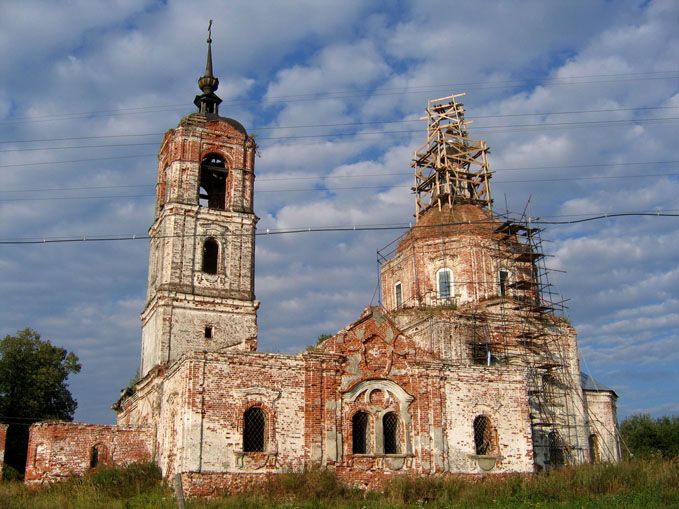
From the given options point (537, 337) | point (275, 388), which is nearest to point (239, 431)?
point (275, 388)

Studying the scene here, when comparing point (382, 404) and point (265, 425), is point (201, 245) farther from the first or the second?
point (382, 404)

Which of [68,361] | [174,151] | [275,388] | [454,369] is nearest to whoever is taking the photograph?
[275,388]

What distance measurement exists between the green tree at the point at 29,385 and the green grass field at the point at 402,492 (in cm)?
1304

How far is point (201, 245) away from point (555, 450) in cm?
1460

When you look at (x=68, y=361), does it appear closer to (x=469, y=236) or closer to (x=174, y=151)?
(x=174, y=151)

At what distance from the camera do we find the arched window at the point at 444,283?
29812 millimetres

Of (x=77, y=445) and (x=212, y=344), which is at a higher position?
(x=212, y=344)

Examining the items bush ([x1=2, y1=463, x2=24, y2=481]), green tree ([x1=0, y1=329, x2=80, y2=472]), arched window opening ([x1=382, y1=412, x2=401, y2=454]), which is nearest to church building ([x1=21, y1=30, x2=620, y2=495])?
arched window opening ([x1=382, y1=412, x2=401, y2=454])

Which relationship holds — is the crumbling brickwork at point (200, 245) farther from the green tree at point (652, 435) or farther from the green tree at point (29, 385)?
the green tree at point (652, 435)

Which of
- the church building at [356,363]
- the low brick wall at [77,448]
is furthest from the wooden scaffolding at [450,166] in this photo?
the low brick wall at [77,448]

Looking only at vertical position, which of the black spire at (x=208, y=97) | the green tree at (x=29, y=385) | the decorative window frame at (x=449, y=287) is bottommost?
the green tree at (x=29, y=385)

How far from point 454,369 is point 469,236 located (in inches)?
327

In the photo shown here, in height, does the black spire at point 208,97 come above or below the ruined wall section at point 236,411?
above

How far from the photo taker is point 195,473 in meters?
19.3
